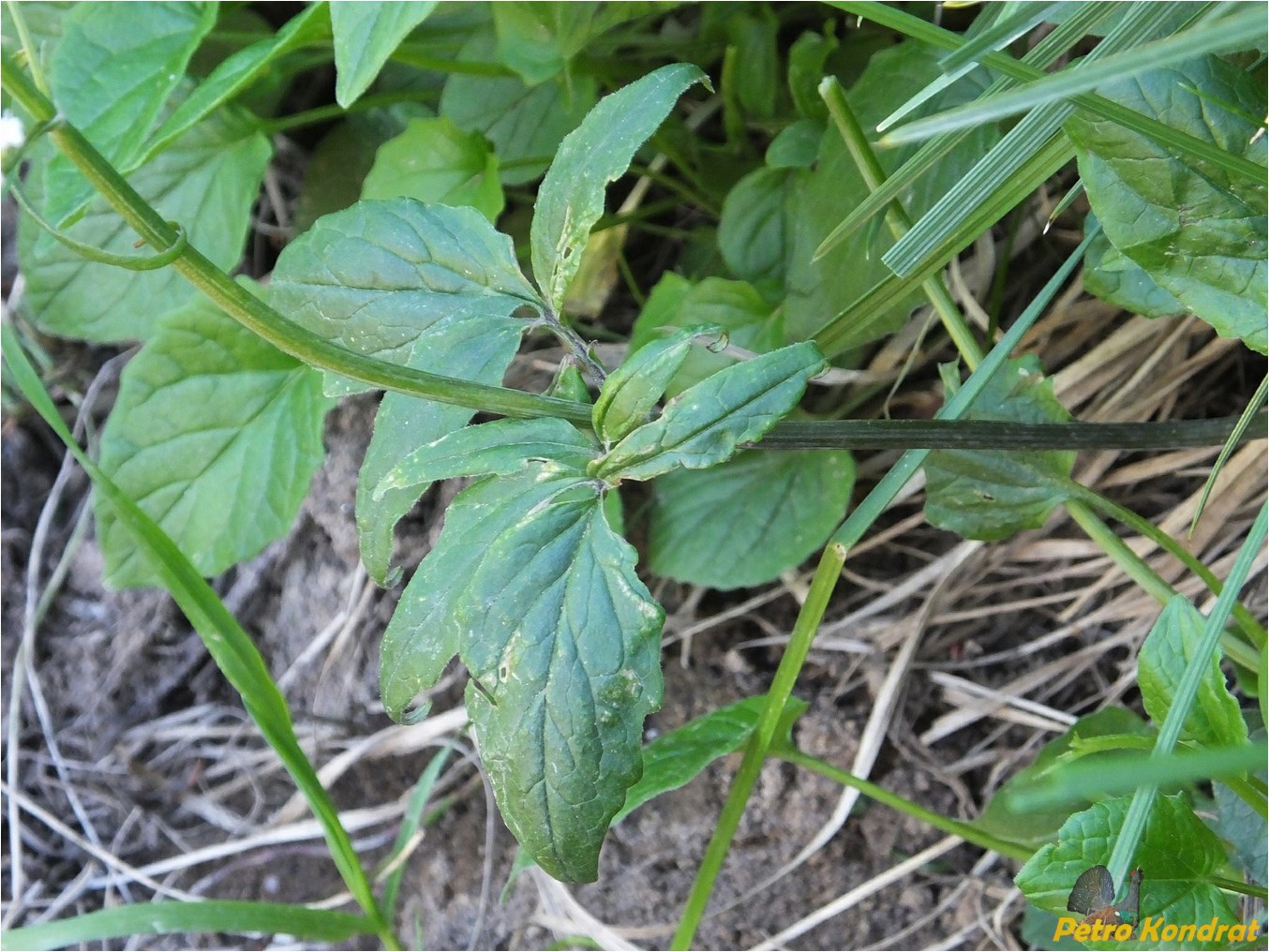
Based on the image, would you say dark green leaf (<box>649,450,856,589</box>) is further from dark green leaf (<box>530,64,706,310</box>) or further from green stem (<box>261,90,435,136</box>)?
green stem (<box>261,90,435,136</box>)

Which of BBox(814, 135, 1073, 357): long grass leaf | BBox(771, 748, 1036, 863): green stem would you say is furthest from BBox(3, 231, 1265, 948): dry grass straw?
BBox(814, 135, 1073, 357): long grass leaf

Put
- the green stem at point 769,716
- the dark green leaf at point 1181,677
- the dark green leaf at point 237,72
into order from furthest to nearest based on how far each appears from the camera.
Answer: the dark green leaf at point 237,72 → the green stem at point 769,716 → the dark green leaf at point 1181,677

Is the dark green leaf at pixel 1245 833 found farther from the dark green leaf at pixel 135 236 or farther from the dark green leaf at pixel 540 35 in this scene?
the dark green leaf at pixel 135 236

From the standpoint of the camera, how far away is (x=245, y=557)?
1.01 m

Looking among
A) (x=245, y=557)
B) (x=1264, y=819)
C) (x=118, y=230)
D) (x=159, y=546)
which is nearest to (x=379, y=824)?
(x=245, y=557)

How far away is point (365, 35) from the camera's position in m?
0.62

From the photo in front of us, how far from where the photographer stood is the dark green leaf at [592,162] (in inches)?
22.5

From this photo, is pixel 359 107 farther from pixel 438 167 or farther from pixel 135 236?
pixel 135 236

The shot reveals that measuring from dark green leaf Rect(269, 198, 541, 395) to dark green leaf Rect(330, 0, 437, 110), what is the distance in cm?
8

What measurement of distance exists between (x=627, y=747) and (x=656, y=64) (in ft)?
2.56

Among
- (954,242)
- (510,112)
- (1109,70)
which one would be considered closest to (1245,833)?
(954,242)

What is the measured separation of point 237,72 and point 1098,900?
85 centimetres

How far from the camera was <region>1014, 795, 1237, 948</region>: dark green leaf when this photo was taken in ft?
1.77

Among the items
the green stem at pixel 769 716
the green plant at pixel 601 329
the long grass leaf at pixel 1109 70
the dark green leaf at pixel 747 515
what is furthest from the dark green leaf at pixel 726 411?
the dark green leaf at pixel 747 515
